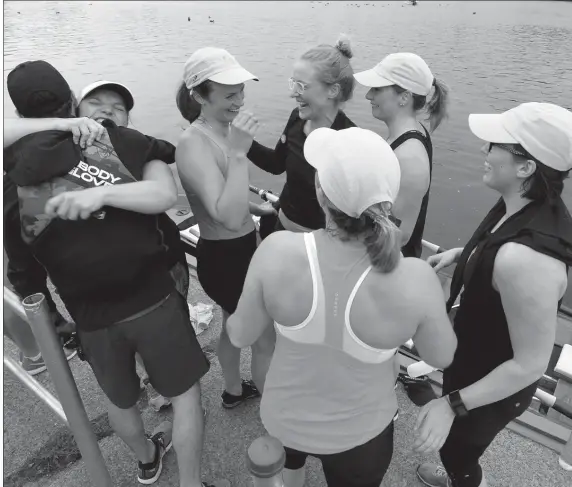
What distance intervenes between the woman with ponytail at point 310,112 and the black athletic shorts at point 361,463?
56.8 inches

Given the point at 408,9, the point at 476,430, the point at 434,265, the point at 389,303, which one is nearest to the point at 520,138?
the point at 389,303

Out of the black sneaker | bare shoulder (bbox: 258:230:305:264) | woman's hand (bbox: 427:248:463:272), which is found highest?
bare shoulder (bbox: 258:230:305:264)

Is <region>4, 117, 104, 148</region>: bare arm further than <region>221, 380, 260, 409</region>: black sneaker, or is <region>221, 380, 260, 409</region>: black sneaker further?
<region>221, 380, 260, 409</region>: black sneaker

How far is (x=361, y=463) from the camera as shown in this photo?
5.32 ft

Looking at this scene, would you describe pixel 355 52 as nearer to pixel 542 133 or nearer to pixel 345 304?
pixel 542 133

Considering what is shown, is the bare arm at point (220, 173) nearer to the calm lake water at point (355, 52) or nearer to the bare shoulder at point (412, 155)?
the bare shoulder at point (412, 155)

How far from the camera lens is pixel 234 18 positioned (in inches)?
1682

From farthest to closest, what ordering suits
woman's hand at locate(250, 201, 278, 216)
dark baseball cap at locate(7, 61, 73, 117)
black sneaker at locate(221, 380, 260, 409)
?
1. woman's hand at locate(250, 201, 278, 216)
2. black sneaker at locate(221, 380, 260, 409)
3. dark baseball cap at locate(7, 61, 73, 117)

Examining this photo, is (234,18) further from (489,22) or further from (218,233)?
(218,233)

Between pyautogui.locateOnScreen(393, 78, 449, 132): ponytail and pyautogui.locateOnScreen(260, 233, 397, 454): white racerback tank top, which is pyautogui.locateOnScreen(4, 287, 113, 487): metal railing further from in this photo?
pyautogui.locateOnScreen(393, 78, 449, 132): ponytail

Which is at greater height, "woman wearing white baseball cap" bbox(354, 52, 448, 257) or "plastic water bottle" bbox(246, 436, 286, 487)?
"woman wearing white baseball cap" bbox(354, 52, 448, 257)

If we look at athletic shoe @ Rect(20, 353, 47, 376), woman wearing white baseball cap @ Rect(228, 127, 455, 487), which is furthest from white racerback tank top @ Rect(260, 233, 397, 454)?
athletic shoe @ Rect(20, 353, 47, 376)

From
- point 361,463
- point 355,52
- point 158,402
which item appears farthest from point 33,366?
point 355,52

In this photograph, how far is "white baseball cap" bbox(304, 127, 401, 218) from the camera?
51.6 inches
